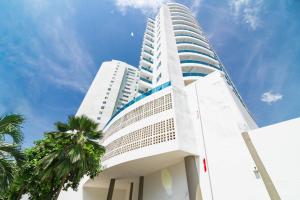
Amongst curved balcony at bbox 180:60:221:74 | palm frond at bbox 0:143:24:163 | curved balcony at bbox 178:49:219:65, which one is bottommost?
palm frond at bbox 0:143:24:163

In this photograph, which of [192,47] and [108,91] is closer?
[192,47]

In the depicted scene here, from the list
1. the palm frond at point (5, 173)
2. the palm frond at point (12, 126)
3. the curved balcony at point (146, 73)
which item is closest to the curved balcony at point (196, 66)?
the curved balcony at point (146, 73)

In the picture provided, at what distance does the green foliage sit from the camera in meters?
11.1

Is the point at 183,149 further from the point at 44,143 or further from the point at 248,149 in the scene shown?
the point at 44,143

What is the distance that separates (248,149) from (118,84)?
47.4 metres

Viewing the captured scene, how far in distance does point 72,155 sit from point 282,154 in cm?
1280

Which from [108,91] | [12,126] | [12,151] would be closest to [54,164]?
[12,151]

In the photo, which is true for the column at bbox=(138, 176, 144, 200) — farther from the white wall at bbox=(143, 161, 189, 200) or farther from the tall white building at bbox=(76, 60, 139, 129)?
the tall white building at bbox=(76, 60, 139, 129)

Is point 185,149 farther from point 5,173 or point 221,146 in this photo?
point 5,173

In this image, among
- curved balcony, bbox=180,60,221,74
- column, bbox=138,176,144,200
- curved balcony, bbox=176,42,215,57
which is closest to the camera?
column, bbox=138,176,144,200

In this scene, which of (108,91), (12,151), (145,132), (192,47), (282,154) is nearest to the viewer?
(12,151)

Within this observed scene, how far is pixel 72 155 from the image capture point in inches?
434

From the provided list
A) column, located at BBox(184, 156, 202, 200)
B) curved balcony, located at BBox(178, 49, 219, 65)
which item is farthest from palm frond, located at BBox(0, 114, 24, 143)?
curved balcony, located at BBox(178, 49, 219, 65)

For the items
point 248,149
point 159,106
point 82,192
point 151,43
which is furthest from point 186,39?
point 82,192
